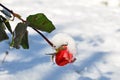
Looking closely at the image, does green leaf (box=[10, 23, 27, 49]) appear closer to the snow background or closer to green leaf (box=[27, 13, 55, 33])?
green leaf (box=[27, 13, 55, 33])

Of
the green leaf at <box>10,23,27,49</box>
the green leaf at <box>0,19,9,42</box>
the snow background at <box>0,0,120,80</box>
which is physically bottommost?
the snow background at <box>0,0,120,80</box>

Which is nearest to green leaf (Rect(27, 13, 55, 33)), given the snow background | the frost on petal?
the frost on petal

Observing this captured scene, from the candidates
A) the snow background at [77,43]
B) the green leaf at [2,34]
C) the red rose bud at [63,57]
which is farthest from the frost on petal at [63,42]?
the snow background at [77,43]

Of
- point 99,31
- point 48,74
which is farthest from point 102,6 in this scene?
point 48,74

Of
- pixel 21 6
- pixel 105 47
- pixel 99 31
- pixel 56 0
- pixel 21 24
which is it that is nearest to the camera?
pixel 21 24

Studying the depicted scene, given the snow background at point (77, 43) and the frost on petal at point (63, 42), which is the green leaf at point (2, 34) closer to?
the frost on petal at point (63, 42)

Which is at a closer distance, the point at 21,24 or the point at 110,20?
the point at 21,24

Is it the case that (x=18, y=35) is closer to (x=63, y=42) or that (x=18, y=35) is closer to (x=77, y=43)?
(x=63, y=42)

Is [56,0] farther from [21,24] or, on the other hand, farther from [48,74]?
[21,24]
